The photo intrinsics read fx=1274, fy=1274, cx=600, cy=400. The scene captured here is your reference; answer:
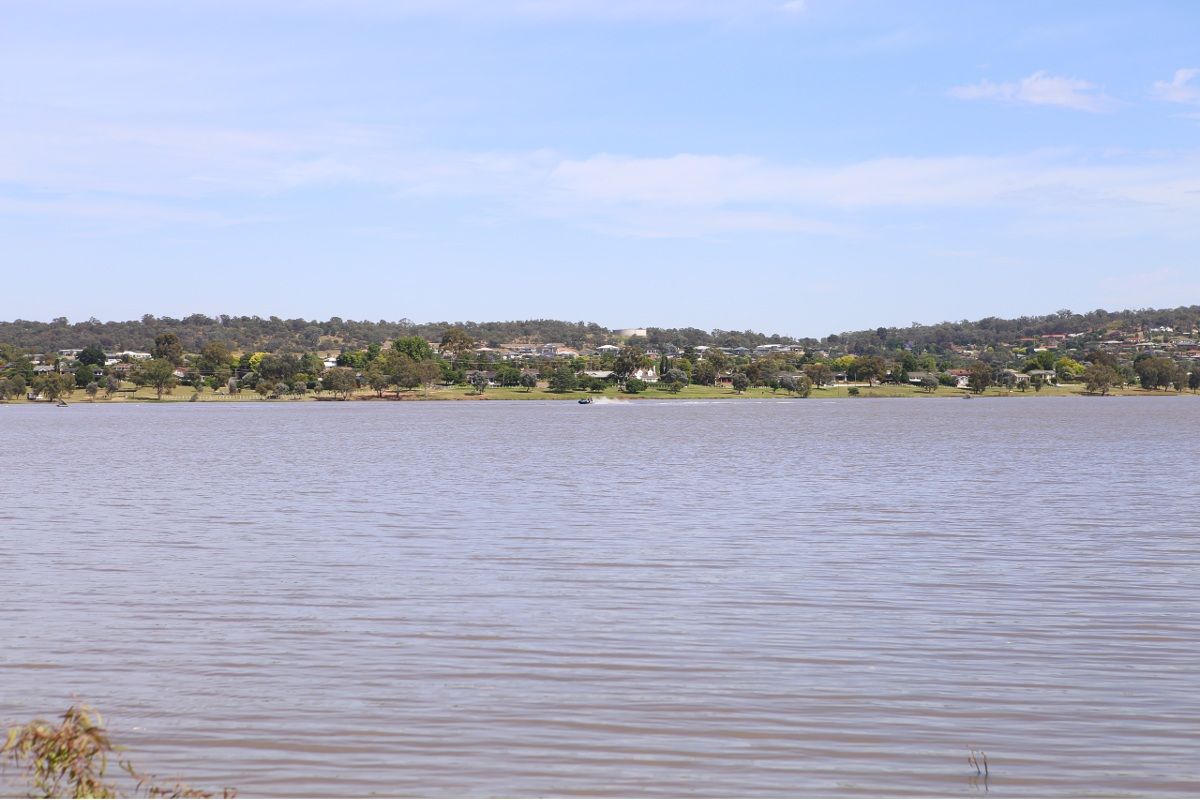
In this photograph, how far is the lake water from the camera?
1052 centimetres

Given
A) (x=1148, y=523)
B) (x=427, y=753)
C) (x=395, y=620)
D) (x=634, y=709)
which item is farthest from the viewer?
(x=1148, y=523)

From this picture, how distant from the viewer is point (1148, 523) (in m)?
27.9

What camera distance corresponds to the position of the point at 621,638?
15.2 metres

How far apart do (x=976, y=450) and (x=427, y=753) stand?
56.5 metres

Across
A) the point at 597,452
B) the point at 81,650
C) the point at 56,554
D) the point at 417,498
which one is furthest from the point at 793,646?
the point at 597,452

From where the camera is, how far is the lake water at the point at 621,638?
10516mm

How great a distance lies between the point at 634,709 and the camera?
39.2 ft

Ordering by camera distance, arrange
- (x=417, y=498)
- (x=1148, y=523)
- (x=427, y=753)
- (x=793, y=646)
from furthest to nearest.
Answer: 1. (x=417, y=498)
2. (x=1148, y=523)
3. (x=793, y=646)
4. (x=427, y=753)

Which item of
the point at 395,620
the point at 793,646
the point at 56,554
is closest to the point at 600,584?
the point at 395,620

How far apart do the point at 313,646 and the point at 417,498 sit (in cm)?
2030

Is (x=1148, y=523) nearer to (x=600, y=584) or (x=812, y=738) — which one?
(x=600, y=584)

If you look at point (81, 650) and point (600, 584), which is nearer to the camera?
point (81, 650)

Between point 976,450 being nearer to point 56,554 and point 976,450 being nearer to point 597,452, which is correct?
point 597,452

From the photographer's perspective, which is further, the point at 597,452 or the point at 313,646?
the point at 597,452
